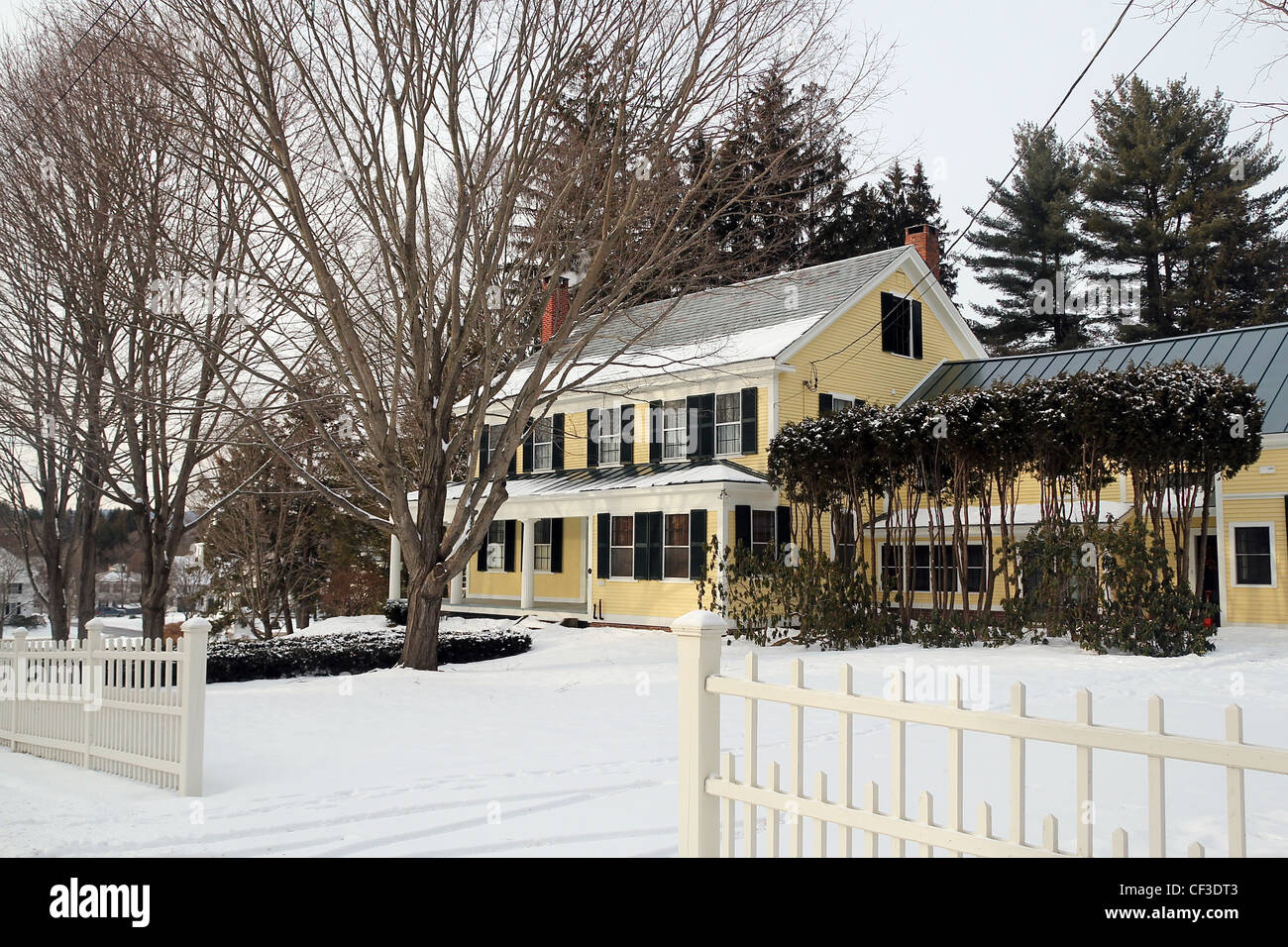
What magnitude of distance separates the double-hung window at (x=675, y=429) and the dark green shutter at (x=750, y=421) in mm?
1816

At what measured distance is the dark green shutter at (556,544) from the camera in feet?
86.4

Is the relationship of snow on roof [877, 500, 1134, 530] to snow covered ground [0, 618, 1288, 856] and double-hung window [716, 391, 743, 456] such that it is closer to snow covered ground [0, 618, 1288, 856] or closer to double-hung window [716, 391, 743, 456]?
double-hung window [716, 391, 743, 456]

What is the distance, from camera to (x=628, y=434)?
24859mm

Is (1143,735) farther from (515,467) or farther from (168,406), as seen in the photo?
(515,467)

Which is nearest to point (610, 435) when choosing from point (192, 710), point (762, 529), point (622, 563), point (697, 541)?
point (622, 563)

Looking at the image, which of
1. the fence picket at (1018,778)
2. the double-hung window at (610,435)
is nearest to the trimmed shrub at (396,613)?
the double-hung window at (610,435)

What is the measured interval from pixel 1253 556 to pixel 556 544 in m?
15.7

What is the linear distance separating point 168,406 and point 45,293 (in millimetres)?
3000

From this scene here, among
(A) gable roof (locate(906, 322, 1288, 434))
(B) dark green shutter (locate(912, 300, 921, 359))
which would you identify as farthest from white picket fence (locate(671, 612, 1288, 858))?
(B) dark green shutter (locate(912, 300, 921, 359))

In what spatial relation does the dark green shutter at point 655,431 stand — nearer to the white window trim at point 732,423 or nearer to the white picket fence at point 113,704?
the white window trim at point 732,423

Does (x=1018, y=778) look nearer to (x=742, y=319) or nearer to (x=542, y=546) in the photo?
(x=742, y=319)

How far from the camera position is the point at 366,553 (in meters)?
31.3
